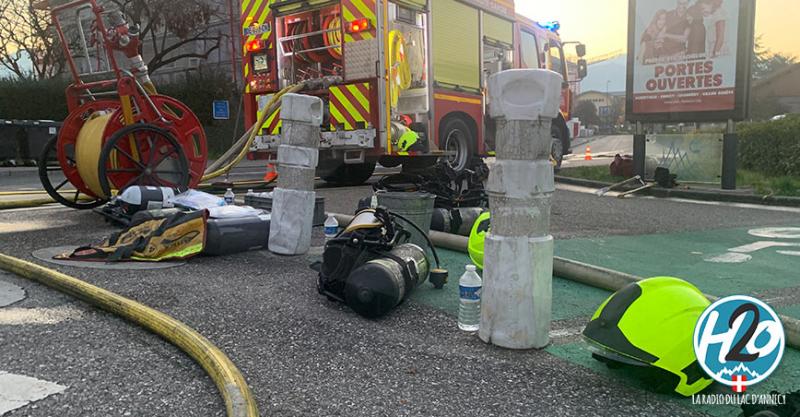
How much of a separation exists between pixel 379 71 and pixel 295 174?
4150mm

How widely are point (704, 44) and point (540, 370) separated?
9350 mm

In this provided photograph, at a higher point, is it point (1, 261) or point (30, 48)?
point (30, 48)

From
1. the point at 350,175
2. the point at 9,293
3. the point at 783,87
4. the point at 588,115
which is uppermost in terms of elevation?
the point at 783,87

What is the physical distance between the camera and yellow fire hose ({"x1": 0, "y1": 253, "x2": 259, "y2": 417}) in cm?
217

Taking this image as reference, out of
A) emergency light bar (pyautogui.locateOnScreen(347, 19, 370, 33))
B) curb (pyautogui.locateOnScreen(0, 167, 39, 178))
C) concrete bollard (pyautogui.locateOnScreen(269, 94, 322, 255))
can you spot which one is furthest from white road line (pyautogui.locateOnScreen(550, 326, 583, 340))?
curb (pyautogui.locateOnScreen(0, 167, 39, 178))

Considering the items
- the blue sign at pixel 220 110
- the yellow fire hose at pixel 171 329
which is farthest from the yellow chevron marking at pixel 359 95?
the blue sign at pixel 220 110

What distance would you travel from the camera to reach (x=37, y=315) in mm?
3264

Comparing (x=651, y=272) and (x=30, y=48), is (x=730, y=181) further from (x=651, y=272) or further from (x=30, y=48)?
(x=30, y=48)

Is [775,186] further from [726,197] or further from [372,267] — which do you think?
[372,267]

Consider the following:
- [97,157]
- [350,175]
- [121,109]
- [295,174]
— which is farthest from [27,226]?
[350,175]

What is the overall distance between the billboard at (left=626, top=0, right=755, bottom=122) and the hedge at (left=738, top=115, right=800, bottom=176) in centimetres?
379

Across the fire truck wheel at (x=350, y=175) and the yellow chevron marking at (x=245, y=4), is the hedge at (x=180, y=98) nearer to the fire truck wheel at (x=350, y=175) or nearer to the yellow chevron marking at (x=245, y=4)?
the fire truck wheel at (x=350, y=175)

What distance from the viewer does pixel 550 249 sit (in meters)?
2.84

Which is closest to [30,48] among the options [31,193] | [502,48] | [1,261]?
[31,193]
